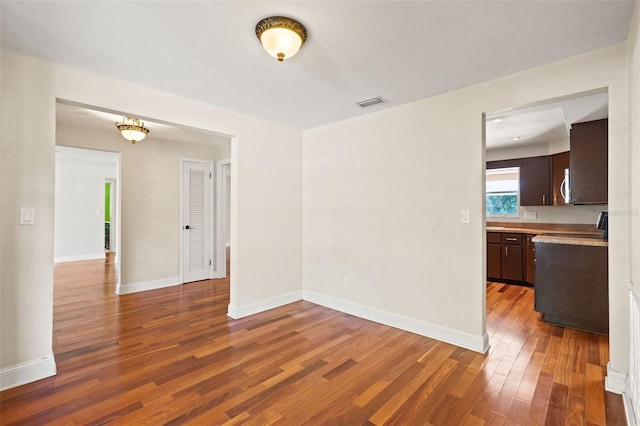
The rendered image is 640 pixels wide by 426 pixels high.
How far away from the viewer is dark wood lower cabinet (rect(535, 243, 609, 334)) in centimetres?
307

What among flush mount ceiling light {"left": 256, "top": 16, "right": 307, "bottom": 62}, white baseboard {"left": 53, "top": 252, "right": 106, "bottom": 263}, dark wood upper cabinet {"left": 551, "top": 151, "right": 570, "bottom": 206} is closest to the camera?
flush mount ceiling light {"left": 256, "top": 16, "right": 307, "bottom": 62}

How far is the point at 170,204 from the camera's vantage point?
5.17 meters

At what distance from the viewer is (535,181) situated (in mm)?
5215

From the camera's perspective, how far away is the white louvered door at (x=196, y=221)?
17.5ft

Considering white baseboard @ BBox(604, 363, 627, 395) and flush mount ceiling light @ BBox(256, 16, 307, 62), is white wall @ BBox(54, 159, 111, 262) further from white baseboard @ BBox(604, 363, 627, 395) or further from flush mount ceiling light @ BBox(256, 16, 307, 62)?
white baseboard @ BBox(604, 363, 627, 395)

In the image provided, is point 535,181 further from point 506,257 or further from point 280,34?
point 280,34

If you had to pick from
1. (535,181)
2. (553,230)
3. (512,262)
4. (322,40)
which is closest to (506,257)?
(512,262)

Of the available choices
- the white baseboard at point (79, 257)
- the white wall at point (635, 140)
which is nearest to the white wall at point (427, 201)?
the white wall at point (635, 140)

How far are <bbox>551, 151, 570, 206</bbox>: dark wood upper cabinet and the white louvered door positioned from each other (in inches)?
244

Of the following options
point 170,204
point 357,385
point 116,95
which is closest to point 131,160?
point 170,204

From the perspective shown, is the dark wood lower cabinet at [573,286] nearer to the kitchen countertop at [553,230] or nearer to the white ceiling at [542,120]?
the kitchen countertop at [553,230]

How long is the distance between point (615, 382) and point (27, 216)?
453 centimetres

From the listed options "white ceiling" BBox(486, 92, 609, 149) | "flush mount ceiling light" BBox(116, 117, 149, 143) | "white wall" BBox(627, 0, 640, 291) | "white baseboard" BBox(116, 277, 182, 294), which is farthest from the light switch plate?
"white wall" BBox(627, 0, 640, 291)

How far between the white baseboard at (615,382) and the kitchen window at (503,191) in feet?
13.4
